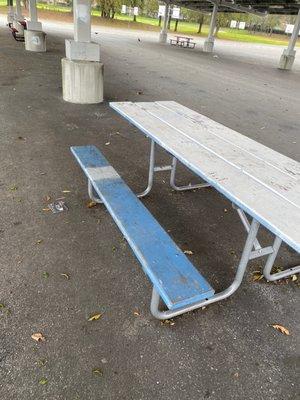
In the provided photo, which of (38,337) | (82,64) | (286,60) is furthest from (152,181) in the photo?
(286,60)

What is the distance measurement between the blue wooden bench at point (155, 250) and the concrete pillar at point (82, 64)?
4.44 m

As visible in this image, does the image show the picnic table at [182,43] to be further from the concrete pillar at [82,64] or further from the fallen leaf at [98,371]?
the fallen leaf at [98,371]

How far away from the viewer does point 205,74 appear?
13945 millimetres

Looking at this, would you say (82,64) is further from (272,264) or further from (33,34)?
(33,34)

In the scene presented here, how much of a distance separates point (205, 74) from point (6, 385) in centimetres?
1388

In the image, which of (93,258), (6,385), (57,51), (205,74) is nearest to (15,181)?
(93,258)

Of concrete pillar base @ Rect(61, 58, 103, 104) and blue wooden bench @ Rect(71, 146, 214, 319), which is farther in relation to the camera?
concrete pillar base @ Rect(61, 58, 103, 104)

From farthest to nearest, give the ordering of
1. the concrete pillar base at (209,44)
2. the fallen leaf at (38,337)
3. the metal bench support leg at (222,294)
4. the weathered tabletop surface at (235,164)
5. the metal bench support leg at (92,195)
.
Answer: the concrete pillar base at (209,44), the metal bench support leg at (92,195), the metal bench support leg at (222,294), the fallen leaf at (38,337), the weathered tabletop surface at (235,164)

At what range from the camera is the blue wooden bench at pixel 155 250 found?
2.07 metres

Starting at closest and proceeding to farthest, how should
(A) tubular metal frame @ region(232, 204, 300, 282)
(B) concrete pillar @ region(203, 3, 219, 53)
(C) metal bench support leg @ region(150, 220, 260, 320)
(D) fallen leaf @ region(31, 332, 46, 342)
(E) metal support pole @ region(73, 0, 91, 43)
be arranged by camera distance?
(D) fallen leaf @ region(31, 332, 46, 342) < (C) metal bench support leg @ region(150, 220, 260, 320) < (A) tubular metal frame @ region(232, 204, 300, 282) < (E) metal support pole @ region(73, 0, 91, 43) < (B) concrete pillar @ region(203, 3, 219, 53)

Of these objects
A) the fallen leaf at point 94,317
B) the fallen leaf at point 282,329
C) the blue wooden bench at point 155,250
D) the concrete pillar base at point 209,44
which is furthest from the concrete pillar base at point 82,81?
the concrete pillar base at point 209,44

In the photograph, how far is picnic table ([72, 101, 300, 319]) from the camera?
2037 millimetres

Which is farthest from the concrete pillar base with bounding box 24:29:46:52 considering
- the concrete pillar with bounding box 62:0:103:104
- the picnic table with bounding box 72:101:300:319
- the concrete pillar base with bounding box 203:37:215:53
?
the concrete pillar base with bounding box 203:37:215:53

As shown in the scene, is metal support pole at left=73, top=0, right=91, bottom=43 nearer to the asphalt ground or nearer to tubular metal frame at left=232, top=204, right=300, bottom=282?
the asphalt ground
